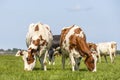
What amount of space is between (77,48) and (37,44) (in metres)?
2.29

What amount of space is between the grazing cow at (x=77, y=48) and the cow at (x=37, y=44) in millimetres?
1110

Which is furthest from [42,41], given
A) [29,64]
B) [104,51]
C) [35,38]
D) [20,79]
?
[104,51]

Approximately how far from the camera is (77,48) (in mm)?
19656

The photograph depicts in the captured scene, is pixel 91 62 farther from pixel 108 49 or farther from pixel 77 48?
pixel 108 49

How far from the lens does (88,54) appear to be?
19.3 m

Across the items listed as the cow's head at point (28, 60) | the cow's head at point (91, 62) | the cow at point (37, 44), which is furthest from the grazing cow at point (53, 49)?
the cow's head at point (91, 62)

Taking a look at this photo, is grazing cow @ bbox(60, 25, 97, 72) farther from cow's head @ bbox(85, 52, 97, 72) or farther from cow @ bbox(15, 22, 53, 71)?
cow @ bbox(15, 22, 53, 71)

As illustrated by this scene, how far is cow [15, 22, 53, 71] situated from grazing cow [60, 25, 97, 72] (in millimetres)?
1110

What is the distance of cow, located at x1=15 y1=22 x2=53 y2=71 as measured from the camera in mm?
19734

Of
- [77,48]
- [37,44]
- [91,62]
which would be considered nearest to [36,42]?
[37,44]

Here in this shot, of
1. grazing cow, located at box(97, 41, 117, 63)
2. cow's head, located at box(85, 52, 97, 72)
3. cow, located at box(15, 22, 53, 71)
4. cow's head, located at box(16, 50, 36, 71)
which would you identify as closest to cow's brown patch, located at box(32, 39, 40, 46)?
cow, located at box(15, 22, 53, 71)

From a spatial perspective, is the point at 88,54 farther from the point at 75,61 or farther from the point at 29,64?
the point at 29,64

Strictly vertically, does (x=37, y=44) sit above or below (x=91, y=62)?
above

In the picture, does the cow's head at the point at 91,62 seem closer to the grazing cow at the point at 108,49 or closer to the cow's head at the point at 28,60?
the cow's head at the point at 28,60
